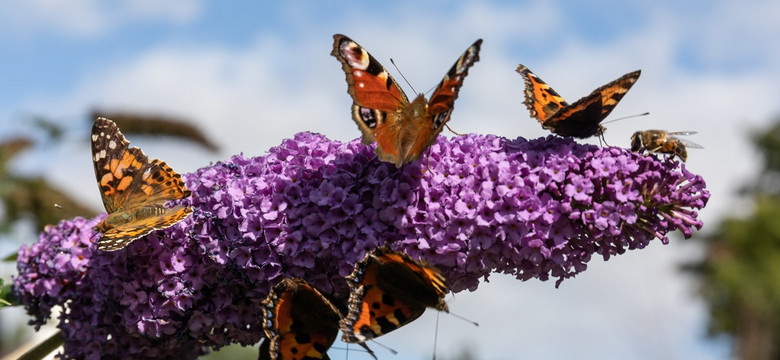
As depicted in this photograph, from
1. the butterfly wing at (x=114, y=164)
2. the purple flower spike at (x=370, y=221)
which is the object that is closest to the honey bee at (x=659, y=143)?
the purple flower spike at (x=370, y=221)

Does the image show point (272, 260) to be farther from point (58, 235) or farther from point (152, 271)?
point (58, 235)

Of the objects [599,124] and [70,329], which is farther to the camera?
[70,329]


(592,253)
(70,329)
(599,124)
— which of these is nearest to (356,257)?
(592,253)

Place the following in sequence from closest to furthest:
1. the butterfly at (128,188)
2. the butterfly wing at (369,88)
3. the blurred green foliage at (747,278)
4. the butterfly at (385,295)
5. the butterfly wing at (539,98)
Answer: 1. the butterfly at (385,295)
2. the butterfly wing at (369,88)
3. the butterfly at (128,188)
4. the butterfly wing at (539,98)
5. the blurred green foliage at (747,278)

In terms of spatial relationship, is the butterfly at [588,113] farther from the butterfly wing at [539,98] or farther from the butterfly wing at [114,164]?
the butterfly wing at [114,164]

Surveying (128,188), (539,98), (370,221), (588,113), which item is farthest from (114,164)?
(588,113)

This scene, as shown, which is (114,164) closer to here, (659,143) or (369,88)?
(369,88)
